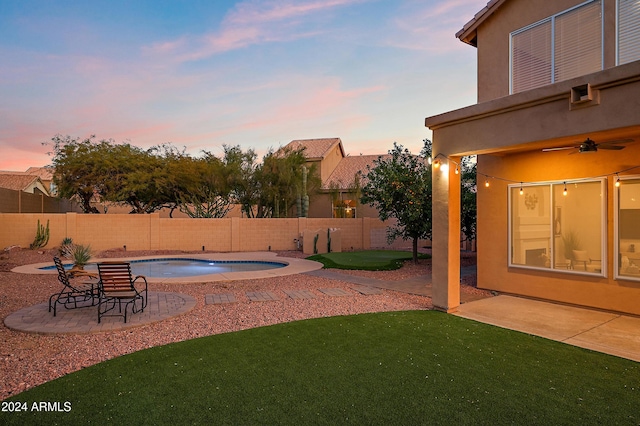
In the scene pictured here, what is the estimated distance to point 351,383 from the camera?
173 inches

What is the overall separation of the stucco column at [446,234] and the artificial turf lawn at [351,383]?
1491 millimetres

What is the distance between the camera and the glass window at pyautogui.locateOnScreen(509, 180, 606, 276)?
25.6ft

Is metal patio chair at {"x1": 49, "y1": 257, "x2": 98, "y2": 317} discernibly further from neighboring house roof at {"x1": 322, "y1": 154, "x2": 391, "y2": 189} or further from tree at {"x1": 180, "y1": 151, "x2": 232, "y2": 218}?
neighboring house roof at {"x1": 322, "y1": 154, "x2": 391, "y2": 189}

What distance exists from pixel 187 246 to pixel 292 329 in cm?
1500

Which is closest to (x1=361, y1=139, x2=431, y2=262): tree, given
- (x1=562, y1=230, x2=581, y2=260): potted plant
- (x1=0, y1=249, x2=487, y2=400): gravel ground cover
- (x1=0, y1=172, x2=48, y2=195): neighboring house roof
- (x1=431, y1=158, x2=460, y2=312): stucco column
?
(x1=0, y1=249, x2=487, y2=400): gravel ground cover

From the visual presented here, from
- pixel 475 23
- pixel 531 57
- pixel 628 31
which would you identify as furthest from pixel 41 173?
pixel 628 31

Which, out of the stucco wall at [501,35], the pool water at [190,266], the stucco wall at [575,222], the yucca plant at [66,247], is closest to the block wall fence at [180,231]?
the yucca plant at [66,247]

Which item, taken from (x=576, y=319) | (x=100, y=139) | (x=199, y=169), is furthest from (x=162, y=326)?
(x=100, y=139)

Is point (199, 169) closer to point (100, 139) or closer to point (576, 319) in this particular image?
point (100, 139)

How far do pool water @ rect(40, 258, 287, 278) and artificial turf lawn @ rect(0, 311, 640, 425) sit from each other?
887 cm

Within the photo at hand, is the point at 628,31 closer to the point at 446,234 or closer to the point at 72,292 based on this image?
the point at 446,234

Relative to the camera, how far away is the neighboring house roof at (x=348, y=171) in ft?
92.1

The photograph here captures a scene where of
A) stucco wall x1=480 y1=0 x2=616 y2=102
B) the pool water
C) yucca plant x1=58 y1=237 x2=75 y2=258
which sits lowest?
the pool water

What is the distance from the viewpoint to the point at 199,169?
24.6 meters
